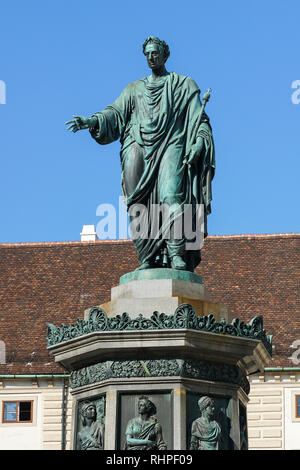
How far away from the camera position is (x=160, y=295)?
10812mm

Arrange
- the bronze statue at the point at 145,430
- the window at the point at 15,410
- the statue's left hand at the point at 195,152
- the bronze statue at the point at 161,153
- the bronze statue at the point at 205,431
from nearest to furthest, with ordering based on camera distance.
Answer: the bronze statue at the point at 145,430 → the bronze statue at the point at 205,431 → the bronze statue at the point at 161,153 → the statue's left hand at the point at 195,152 → the window at the point at 15,410

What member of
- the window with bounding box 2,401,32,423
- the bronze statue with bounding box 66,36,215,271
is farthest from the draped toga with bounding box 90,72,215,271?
the window with bounding box 2,401,32,423

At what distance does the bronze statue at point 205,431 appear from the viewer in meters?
10.4

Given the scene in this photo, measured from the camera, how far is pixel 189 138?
1165 centimetres

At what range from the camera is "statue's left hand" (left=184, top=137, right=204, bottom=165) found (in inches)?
452

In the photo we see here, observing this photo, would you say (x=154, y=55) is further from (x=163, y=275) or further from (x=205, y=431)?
(x=205, y=431)

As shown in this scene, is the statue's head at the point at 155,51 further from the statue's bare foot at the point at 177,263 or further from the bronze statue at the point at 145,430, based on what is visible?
the bronze statue at the point at 145,430

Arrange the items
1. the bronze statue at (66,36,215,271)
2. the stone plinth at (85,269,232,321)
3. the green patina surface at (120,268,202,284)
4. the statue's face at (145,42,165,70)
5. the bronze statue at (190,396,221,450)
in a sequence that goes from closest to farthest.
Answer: the bronze statue at (190,396,221,450) < the stone plinth at (85,269,232,321) < the green patina surface at (120,268,202,284) < the bronze statue at (66,36,215,271) < the statue's face at (145,42,165,70)

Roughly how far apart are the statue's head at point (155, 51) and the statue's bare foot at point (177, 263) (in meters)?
1.96

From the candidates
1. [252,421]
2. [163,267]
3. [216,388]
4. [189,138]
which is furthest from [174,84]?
[252,421]

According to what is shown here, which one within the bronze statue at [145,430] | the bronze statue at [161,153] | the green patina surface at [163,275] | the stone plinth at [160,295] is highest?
the bronze statue at [161,153]

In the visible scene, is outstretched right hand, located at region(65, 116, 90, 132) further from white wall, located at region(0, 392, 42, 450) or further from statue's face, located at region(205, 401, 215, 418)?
white wall, located at region(0, 392, 42, 450)

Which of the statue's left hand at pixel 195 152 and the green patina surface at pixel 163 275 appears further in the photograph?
the statue's left hand at pixel 195 152

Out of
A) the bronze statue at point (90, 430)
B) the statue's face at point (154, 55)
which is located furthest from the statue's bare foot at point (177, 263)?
the statue's face at point (154, 55)
